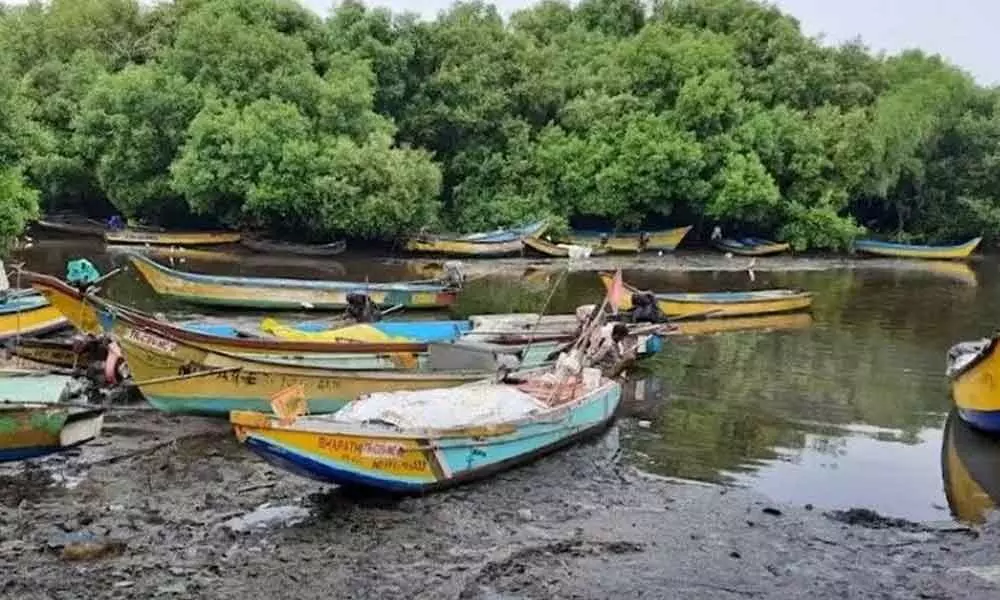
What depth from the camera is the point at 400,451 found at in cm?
1127

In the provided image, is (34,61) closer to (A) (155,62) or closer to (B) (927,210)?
(A) (155,62)

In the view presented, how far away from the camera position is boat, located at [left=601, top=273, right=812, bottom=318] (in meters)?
24.6

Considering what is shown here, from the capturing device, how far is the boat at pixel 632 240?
136 ft

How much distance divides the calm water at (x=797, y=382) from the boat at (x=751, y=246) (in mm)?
7455

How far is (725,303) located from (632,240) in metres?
16.5

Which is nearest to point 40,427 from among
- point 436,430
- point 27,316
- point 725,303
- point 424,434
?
point 424,434

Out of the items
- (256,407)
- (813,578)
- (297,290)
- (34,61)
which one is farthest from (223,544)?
(34,61)

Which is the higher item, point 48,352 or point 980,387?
point 48,352

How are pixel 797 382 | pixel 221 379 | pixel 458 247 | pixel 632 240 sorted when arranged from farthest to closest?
pixel 632 240, pixel 458 247, pixel 797 382, pixel 221 379

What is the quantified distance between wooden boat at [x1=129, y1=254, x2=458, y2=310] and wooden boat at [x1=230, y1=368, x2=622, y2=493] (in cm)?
1067

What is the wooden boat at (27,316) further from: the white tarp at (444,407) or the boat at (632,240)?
the boat at (632,240)

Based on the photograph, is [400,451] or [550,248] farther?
[550,248]

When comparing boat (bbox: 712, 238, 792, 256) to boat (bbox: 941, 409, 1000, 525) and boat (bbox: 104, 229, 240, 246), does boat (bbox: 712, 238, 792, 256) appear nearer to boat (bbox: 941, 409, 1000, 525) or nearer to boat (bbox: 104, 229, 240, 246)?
boat (bbox: 104, 229, 240, 246)

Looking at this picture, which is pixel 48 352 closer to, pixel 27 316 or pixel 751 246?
pixel 27 316
